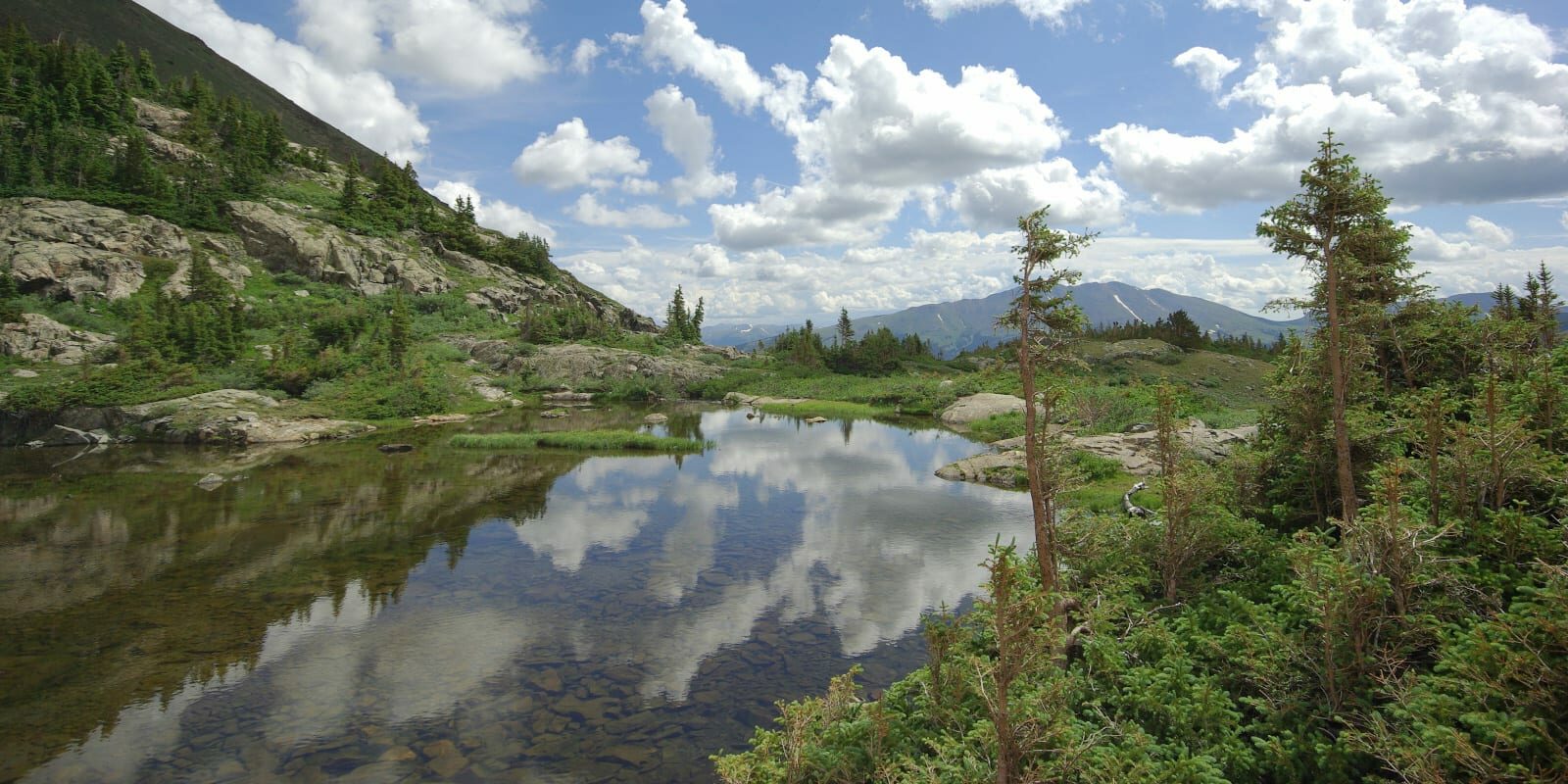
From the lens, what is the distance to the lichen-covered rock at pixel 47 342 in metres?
55.3

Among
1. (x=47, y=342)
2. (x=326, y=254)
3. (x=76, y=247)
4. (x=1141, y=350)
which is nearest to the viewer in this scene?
(x=47, y=342)

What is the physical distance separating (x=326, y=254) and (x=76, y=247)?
27.6 meters

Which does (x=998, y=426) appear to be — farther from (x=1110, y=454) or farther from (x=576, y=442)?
(x=576, y=442)

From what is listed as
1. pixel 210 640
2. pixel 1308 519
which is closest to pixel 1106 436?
pixel 1308 519

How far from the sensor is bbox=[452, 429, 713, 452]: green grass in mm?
47784

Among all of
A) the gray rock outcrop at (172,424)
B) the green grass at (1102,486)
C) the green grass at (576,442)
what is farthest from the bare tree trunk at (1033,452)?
the gray rock outcrop at (172,424)

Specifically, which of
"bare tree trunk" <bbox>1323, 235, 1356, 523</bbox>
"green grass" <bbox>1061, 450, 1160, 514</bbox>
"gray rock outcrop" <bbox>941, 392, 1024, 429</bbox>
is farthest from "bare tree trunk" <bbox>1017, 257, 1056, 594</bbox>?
"gray rock outcrop" <bbox>941, 392, 1024, 429</bbox>

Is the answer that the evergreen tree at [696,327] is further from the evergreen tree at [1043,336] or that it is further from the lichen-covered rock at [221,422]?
the evergreen tree at [1043,336]

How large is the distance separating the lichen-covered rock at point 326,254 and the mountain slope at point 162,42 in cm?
7483

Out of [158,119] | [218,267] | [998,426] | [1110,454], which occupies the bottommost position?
[998,426]

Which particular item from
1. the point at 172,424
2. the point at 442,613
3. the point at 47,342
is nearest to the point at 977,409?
the point at 442,613

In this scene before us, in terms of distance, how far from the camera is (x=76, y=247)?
70938 mm

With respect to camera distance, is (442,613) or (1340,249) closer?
(1340,249)

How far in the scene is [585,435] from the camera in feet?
164
